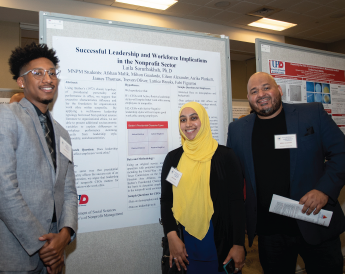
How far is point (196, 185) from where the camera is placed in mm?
1724

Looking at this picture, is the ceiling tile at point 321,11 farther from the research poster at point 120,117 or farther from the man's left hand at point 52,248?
the man's left hand at point 52,248

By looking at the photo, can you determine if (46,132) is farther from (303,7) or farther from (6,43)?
(303,7)

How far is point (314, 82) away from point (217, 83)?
126 centimetres

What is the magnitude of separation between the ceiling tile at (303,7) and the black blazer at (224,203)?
5585mm

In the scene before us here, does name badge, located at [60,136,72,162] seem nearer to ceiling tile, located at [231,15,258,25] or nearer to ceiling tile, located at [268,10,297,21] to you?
ceiling tile, located at [231,15,258,25]

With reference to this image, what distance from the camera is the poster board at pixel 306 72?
2516mm

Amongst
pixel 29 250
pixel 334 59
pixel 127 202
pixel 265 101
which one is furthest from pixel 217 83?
pixel 29 250

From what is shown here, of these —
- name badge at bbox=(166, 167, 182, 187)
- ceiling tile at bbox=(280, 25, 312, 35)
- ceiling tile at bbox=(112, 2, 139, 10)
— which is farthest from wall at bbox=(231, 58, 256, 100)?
name badge at bbox=(166, 167, 182, 187)

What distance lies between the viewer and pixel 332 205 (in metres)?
1.73

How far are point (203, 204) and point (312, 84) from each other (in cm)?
201

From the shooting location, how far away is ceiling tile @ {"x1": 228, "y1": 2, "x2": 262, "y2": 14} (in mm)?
5617

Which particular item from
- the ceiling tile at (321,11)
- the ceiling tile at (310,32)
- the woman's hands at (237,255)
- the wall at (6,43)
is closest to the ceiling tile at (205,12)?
the ceiling tile at (321,11)

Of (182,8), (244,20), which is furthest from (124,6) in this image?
(244,20)

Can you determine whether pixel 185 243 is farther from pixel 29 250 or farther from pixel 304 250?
pixel 29 250
